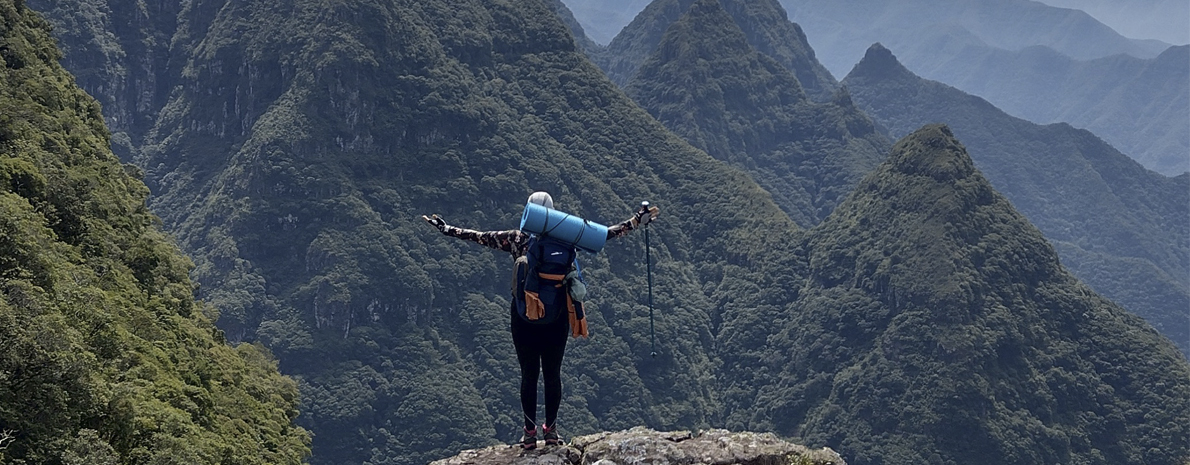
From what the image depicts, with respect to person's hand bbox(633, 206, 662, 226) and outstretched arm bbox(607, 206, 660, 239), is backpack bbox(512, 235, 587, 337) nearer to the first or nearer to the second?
outstretched arm bbox(607, 206, 660, 239)

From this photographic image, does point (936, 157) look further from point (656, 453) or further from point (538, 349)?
point (538, 349)

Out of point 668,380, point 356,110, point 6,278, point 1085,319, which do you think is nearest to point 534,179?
point 356,110

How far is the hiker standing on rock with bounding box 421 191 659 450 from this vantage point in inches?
528

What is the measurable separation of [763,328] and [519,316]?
123990 mm

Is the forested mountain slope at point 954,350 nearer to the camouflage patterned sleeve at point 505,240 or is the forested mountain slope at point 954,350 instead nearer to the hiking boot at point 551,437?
the hiking boot at point 551,437

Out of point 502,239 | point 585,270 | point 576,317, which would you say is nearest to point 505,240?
point 502,239

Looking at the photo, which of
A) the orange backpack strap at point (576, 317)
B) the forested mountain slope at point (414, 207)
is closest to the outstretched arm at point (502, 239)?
the orange backpack strap at point (576, 317)

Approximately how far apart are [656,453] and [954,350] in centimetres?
10177

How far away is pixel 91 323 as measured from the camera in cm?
3017

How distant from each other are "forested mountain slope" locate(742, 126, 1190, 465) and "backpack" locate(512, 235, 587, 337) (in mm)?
94914

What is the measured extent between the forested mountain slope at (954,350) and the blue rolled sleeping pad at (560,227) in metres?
95.0

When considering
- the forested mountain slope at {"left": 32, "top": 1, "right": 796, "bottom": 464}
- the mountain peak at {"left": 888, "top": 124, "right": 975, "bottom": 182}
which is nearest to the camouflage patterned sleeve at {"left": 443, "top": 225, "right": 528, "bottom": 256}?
the forested mountain slope at {"left": 32, "top": 1, "right": 796, "bottom": 464}

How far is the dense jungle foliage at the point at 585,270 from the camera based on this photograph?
107312mm

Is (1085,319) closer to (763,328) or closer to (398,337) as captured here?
(763,328)
